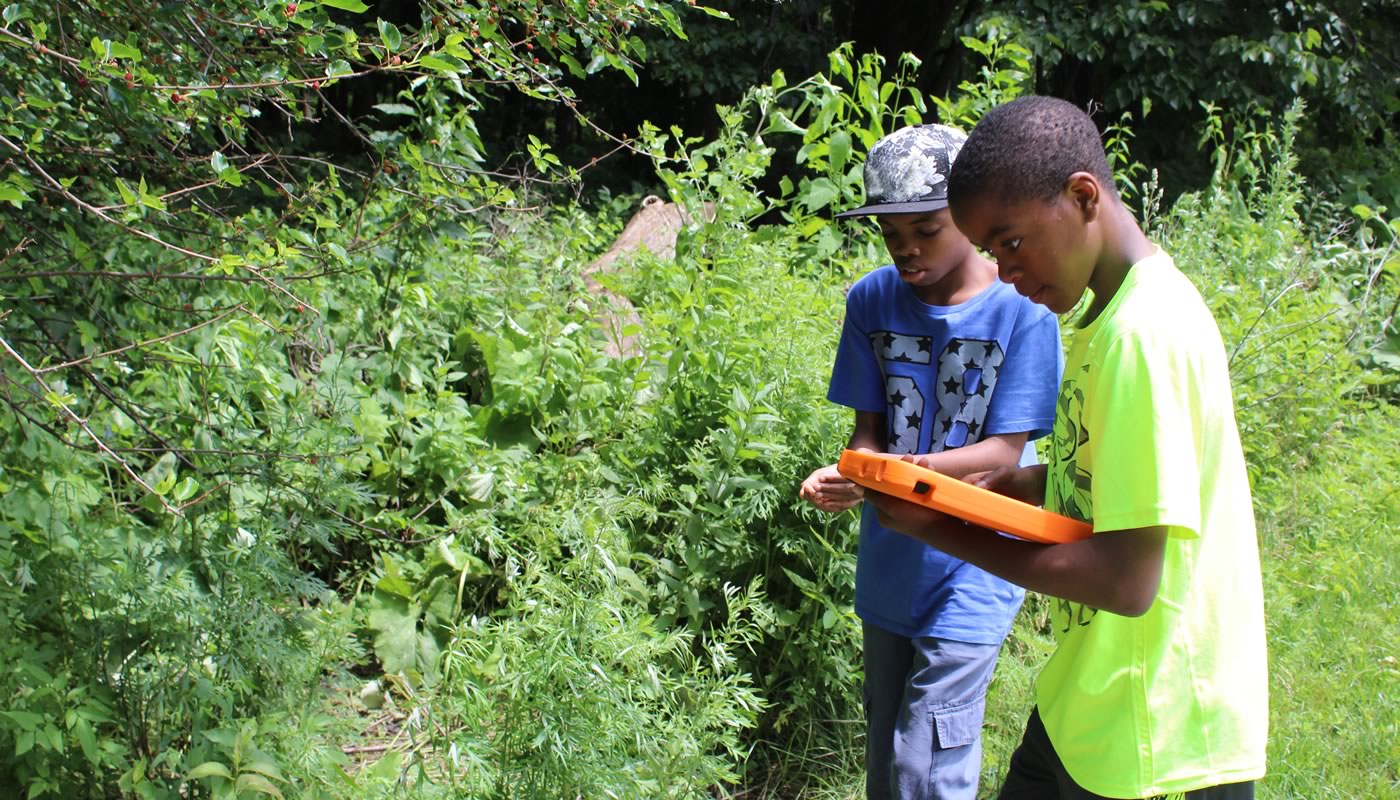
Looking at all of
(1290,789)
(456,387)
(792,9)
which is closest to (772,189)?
(792,9)

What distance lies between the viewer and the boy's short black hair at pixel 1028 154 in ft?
5.94

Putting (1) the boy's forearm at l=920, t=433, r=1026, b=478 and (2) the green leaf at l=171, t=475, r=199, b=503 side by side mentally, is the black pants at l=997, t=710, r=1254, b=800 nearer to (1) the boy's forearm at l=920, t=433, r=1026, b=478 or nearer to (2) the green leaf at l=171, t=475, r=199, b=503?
(1) the boy's forearm at l=920, t=433, r=1026, b=478

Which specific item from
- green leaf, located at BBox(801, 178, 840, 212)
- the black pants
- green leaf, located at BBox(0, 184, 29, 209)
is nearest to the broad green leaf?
green leaf, located at BBox(0, 184, 29, 209)

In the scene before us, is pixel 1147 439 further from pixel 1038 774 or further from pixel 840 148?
pixel 840 148

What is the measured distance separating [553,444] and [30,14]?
2.15 m

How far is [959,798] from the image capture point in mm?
2475

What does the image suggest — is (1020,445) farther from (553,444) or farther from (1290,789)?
(553,444)

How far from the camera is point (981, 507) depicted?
1714 millimetres

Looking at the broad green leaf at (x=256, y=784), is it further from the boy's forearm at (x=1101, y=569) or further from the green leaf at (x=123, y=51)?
the boy's forearm at (x=1101, y=569)

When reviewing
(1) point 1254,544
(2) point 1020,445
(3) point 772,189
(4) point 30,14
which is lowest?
(3) point 772,189

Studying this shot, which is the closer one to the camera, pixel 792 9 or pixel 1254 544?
pixel 1254 544

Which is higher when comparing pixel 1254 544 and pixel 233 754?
pixel 1254 544

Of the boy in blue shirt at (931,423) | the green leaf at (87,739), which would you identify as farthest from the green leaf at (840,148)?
the green leaf at (87,739)

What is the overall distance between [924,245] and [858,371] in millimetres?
348
